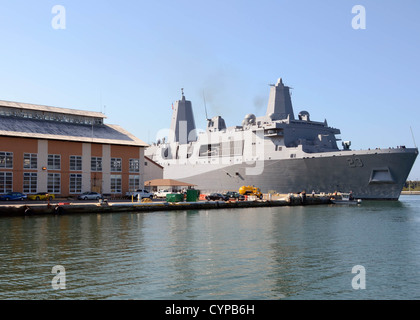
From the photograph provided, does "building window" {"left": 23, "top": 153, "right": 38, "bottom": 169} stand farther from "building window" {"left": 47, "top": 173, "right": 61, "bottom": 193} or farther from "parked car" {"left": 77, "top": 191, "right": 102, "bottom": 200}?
"parked car" {"left": 77, "top": 191, "right": 102, "bottom": 200}

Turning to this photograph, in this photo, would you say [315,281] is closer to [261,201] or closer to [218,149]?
[261,201]

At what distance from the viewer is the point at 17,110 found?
5269 centimetres

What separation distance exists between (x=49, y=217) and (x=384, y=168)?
39407 millimetres

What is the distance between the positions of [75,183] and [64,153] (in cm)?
362

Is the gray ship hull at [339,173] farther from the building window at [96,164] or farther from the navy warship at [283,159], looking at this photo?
the building window at [96,164]

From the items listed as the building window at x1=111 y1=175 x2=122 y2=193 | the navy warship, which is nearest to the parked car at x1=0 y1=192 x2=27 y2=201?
the building window at x1=111 y1=175 x2=122 y2=193

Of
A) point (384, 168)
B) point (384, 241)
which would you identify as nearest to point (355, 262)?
point (384, 241)

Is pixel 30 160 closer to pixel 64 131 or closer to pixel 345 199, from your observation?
pixel 64 131

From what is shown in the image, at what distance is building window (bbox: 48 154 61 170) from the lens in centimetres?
4816

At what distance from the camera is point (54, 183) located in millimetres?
A: 48375

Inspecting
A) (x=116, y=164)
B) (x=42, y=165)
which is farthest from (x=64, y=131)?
(x=116, y=164)

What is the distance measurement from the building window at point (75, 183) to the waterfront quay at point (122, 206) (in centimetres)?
589

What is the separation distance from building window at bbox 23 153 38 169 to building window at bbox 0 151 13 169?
1388mm

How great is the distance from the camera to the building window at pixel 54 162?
48.2 metres
